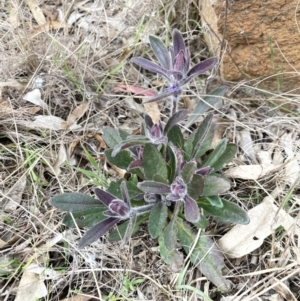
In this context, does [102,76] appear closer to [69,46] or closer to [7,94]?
[69,46]

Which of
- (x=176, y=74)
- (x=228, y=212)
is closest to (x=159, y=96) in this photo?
(x=176, y=74)

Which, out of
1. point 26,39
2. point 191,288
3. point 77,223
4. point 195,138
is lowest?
point 191,288

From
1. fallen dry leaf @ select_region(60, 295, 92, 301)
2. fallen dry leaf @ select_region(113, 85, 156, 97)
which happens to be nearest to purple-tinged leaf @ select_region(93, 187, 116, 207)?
fallen dry leaf @ select_region(60, 295, 92, 301)

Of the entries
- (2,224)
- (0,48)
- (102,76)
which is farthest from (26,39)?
(2,224)

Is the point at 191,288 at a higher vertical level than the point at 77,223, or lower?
lower

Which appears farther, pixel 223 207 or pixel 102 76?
pixel 102 76

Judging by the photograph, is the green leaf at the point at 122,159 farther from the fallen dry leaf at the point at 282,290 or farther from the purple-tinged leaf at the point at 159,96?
the fallen dry leaf at the point at 282,290
